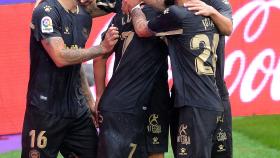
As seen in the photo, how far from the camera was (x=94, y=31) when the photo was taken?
9172 millimetres

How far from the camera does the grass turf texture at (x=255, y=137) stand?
7787 mm

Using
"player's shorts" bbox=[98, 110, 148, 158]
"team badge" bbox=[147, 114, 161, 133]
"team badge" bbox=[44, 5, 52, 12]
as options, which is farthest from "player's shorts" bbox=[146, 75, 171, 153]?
"team badge" bbox=[44, 5, 52, 12]

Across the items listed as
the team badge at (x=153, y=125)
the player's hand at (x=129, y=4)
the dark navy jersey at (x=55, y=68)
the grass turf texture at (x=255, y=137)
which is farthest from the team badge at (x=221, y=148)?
the grass turf texture at (x=255, y=137)

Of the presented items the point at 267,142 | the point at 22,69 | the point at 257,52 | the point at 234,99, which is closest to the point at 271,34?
the point at 257,52

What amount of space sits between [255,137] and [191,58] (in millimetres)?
3829

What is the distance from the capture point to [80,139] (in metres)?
5.46

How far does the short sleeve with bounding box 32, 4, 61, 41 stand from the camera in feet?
16.8

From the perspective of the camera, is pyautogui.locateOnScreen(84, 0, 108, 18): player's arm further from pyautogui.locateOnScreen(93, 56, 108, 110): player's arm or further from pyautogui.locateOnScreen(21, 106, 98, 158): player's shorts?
pyautogui.locateOnScreen(21, 106, 98, 158): player's shorts

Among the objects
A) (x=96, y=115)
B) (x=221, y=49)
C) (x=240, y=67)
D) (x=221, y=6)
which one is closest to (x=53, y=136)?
(x=96, y=115)

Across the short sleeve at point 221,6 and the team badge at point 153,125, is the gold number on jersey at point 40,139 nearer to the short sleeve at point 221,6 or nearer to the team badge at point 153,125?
the team badge at point 153,125

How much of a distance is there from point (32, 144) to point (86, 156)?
435mm

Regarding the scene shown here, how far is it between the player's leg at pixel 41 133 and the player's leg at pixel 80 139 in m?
0.11

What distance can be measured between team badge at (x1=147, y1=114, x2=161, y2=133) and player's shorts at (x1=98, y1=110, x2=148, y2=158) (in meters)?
0.12

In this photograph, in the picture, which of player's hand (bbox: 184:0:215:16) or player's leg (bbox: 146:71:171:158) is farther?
player's leg (bbox: 146:71:171:158)
